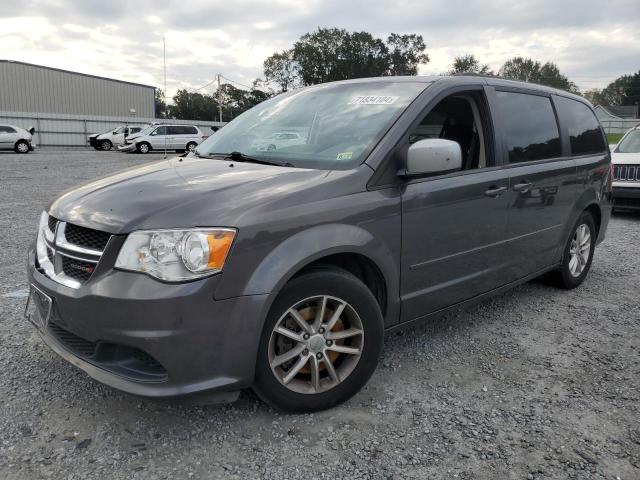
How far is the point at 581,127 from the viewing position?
4.67 m

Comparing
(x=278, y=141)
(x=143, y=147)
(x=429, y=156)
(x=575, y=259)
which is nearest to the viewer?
(x=429, y=156)

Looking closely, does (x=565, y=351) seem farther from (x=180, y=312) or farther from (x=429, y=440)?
(x=180, y=312)

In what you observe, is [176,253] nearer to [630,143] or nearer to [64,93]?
[630,143]

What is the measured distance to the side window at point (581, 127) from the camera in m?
4.46

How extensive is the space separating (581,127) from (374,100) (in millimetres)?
2469

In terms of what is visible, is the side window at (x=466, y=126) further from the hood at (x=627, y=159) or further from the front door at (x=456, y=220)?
the hood at (x=627, y=159)

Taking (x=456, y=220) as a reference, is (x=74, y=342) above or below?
below

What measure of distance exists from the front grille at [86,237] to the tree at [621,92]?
121 meters

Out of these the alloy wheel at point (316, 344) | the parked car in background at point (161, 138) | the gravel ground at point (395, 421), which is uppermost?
the parked car in background at point (161, 138)

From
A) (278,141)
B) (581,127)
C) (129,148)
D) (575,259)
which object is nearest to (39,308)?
(278,141)

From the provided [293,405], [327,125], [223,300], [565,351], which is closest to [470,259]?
[565,351]

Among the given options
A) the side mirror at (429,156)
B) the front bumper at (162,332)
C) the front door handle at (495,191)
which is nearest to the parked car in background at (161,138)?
the front door handle at (495,191)

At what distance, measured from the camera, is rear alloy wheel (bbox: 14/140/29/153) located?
25.4 metres

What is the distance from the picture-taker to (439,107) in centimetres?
327
